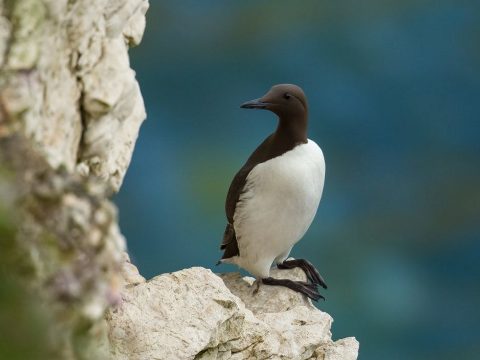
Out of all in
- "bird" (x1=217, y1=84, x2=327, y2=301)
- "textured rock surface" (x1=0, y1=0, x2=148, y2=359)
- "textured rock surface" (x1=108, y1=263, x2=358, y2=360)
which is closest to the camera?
"textured rock surface" (x1=0, y1=0, x2=148, y2=359)

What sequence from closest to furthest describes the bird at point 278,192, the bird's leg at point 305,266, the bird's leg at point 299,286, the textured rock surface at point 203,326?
1. the textured rock surface at point 203,326
2. the bird at point 278,192
3. the bird's leg at point 299,286
4. the bird's leg at point 305,266

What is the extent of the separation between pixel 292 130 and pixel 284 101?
0.23 metres

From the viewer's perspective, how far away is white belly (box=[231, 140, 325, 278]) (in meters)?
6.85

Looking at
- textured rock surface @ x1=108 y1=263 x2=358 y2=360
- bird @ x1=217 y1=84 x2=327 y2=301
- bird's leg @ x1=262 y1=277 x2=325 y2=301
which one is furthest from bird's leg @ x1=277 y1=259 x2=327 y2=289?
textured rock surface @ x1=108 y1=263 x2=358 y2=360

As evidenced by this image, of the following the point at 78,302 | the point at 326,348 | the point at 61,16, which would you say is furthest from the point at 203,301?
the point at 78,302

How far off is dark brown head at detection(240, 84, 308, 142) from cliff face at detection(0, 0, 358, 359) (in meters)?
1.27

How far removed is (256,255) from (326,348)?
1153mm

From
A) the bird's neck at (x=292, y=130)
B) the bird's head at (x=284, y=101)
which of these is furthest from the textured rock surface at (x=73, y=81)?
the bird's neck at (x=292, y=130)

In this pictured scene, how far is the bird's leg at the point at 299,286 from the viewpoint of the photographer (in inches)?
275

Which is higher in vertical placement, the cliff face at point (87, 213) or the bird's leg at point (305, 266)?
the cliff face at point (87, 213)

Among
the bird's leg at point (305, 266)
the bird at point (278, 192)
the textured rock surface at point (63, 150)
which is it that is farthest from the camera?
the bird's leg at point (305, 266)

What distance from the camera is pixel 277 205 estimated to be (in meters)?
6.95

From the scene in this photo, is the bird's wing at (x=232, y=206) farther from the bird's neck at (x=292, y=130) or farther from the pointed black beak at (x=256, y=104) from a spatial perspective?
the pointed black beak at (x=256, y=104)

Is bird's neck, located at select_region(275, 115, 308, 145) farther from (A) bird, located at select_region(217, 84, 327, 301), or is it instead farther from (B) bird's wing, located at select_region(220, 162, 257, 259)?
(B) bird's wing, located at select_region(220, 162, 257, 259)
